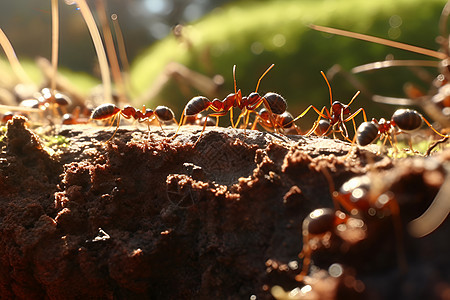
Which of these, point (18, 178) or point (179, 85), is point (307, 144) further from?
point (179, 85)

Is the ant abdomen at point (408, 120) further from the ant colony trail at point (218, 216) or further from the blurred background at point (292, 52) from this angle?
the blurred background at point (292, 52)

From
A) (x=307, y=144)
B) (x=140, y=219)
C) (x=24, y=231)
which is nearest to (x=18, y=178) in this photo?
(x=24, y=231)

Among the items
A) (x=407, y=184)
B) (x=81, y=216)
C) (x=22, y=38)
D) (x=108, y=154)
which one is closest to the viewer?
(x=407, y=184)

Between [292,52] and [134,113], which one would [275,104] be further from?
[292,52]

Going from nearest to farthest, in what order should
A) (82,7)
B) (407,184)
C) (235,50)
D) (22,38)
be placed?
(407,184)
(82,7)
(235,50)
(22,38)

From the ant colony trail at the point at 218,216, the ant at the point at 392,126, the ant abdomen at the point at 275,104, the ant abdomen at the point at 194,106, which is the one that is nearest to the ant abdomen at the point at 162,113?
the ant abdomen at the point at 194,106

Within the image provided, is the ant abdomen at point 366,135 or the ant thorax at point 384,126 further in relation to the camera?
the ant thorax at point 384,126

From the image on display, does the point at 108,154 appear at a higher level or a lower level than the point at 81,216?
higher

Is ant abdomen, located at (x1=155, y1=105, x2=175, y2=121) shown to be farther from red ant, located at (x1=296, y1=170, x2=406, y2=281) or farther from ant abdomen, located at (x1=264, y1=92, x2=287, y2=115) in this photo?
red ant, located at (x1=296, y1=170, x2=406, y2=281)

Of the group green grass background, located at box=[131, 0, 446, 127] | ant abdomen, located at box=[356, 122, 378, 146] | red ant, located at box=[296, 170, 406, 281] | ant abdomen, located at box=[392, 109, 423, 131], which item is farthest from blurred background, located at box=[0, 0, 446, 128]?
red ant, located at box=[296, 170, 406, 281]
